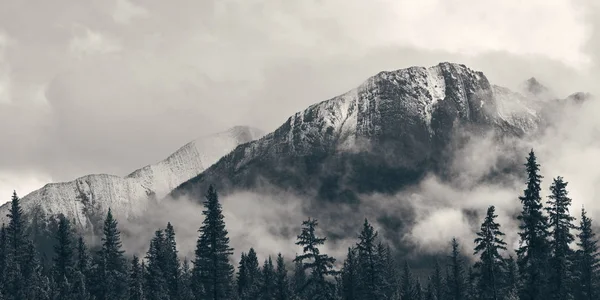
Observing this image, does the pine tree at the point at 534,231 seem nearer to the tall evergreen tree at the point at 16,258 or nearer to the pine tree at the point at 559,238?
the pine tree at the point at 559,238

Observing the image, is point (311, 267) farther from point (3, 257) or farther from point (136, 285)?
point (3, 257)

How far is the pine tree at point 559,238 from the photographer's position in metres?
97.2

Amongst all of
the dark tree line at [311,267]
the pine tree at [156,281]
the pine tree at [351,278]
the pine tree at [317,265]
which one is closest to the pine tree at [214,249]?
the dark tree line at [311,267]

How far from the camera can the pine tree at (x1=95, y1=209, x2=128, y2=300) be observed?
→ 128 metres

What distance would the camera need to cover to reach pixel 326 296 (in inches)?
4040

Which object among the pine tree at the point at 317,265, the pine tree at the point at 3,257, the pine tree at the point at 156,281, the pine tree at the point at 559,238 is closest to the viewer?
the pine tree at the point at 559,238

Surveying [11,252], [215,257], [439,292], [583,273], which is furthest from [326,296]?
[439,292]

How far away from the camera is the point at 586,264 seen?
124m

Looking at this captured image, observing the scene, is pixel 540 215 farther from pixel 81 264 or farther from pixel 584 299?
pixel 81 264

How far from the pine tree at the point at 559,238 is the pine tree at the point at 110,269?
2339 inches

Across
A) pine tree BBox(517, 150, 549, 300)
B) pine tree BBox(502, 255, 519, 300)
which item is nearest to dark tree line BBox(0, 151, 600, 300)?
pine tree BBox(517, 150, 549, 300)

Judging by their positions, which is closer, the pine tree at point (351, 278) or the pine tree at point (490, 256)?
the pine tree at point (490, 256)

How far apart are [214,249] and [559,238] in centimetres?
3984

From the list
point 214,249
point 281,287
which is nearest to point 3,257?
point 214,249
